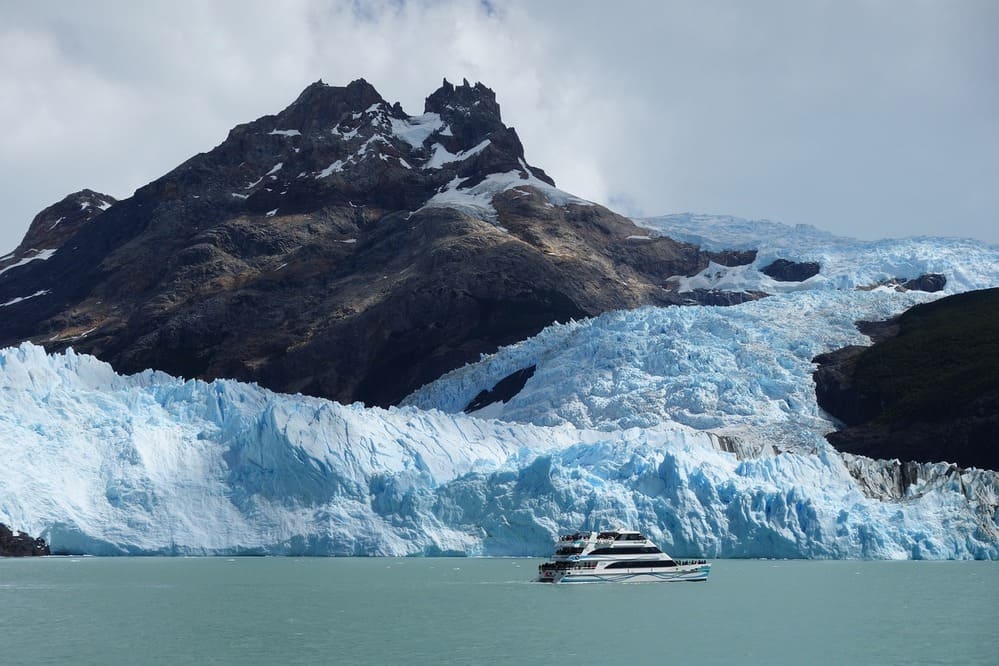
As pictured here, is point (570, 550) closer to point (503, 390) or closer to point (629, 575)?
point (629, 575)

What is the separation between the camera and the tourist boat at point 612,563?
153 ft

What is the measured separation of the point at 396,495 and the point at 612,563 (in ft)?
46.6

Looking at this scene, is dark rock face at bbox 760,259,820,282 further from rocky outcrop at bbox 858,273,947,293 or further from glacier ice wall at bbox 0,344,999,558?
glacier ice wall at bbox 0,344,999,558

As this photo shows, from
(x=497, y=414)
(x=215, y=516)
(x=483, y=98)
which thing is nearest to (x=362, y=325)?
(x=497, y=414)

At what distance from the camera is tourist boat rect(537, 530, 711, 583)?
46.6 meters

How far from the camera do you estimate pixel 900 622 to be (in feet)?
120

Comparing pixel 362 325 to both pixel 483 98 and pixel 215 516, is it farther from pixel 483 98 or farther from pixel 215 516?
pixel 215 516

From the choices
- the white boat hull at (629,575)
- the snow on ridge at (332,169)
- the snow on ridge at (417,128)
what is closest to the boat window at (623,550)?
the white boat hull at (629,575)

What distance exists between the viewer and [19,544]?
58.0m

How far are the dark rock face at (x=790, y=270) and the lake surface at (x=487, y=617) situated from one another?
84.4 m

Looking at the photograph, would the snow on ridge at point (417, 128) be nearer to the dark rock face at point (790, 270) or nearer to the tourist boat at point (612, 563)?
the dark rock face at point (790, 270)

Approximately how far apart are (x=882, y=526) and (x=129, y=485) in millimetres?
33469

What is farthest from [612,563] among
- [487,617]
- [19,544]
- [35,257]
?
[35,257]

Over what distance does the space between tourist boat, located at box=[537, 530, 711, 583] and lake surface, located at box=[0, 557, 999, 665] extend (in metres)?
0.57
